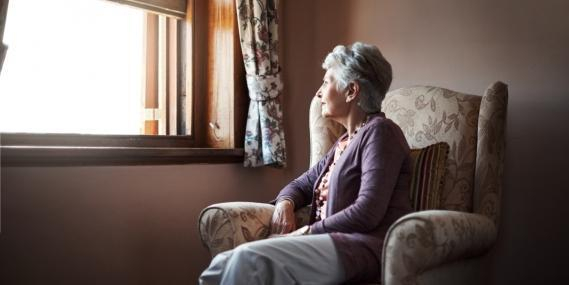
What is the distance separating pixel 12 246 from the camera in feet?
5.57

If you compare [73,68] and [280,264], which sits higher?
[73,68]

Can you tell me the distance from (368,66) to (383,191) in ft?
1.41

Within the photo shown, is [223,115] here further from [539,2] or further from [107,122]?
[539,2]

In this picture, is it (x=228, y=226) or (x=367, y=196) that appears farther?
(x=228, y=226)

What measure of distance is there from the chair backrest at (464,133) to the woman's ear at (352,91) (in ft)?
1.09

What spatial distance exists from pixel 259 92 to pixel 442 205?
93 centimetres

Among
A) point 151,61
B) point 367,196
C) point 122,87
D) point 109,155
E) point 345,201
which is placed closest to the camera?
point 367,196

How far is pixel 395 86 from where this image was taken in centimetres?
250

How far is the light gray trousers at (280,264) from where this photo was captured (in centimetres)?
136

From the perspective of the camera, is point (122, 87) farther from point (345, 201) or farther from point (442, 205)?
point (442, 205)

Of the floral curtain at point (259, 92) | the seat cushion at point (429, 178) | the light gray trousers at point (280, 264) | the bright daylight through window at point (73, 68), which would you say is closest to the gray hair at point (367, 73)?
the seat cushion at point (429, 178)

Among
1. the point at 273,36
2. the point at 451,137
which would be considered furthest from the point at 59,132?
the point at 451,137

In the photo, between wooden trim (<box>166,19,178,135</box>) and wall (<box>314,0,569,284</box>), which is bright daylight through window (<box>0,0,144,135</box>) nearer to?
wooden trim (<box>166,19,178,135</box>)

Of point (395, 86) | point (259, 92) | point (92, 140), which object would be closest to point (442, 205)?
point (395, 86)
